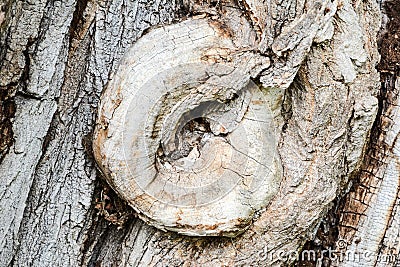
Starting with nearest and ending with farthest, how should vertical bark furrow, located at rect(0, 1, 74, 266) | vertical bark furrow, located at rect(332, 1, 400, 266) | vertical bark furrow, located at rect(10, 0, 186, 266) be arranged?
vertical bark furrow, located at rect(0, 1, 74, 266) → vertical bark furrow, located at rect(10, 0, 186, 266) → vertical bark furrow, located at rect(332, 1, 400, 266)

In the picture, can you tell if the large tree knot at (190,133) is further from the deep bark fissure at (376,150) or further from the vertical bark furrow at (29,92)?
the deep bark fissure at (376,150)

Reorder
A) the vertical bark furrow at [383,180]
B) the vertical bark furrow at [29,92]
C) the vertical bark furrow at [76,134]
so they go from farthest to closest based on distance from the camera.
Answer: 1. the vertical bark furrow at [383,180]
2. the vertical bark furrow at [76,134]
3. the vertical bark furrow at [29,92]

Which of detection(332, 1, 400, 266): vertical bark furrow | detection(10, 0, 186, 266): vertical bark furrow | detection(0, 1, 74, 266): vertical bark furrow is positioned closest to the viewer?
detection(0, 1, 74, 266): vertical bark furrow

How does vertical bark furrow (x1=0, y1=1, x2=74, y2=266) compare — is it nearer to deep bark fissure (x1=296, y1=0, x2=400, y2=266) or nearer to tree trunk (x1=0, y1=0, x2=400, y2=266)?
tree trunk (x1=0, y1=0, x2=400, y2=266)

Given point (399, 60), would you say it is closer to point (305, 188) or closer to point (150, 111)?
point (305, 188)

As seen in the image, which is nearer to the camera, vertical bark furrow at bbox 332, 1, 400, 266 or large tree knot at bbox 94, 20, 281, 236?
large tree knot at bbox 94, 20, 281, 236

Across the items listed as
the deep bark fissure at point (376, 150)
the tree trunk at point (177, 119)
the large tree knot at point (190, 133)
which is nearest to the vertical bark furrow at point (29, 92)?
the tree trunk at point (177, 119)

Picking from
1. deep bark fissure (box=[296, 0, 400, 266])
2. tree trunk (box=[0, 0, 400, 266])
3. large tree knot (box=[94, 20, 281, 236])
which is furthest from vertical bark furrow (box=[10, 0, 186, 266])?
deep bark fissure (box=[296, 0, 400, 266])
